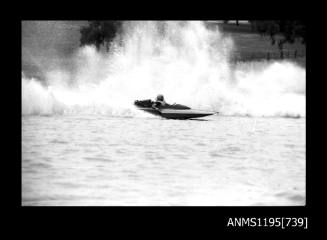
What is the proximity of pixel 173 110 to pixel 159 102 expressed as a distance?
1.81ft

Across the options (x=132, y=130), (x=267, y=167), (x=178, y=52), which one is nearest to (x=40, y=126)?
(x=132, y=130)

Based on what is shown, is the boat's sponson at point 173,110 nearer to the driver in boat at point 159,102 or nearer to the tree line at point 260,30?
the driver in boat at point 159,102

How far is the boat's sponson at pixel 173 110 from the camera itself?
36.3 feet

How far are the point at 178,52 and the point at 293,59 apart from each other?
207 cm

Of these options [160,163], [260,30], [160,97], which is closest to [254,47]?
[260,30]

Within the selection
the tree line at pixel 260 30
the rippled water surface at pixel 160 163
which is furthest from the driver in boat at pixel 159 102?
the tree line at pixel 260 30

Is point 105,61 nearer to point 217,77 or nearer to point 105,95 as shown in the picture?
point 105,95

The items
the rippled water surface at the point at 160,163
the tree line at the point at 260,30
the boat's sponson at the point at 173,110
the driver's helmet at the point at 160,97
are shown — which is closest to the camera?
the rippled water surface at the point at 160,163

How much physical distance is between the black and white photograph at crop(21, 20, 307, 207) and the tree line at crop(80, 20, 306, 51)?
0.02m

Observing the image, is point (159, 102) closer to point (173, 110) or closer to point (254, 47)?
point (173, 110)

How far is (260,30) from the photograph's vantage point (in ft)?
33.7

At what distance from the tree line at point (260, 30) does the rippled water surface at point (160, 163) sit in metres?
1.41

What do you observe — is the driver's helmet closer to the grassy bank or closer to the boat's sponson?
the boat's sponson

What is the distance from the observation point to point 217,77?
421 inches
